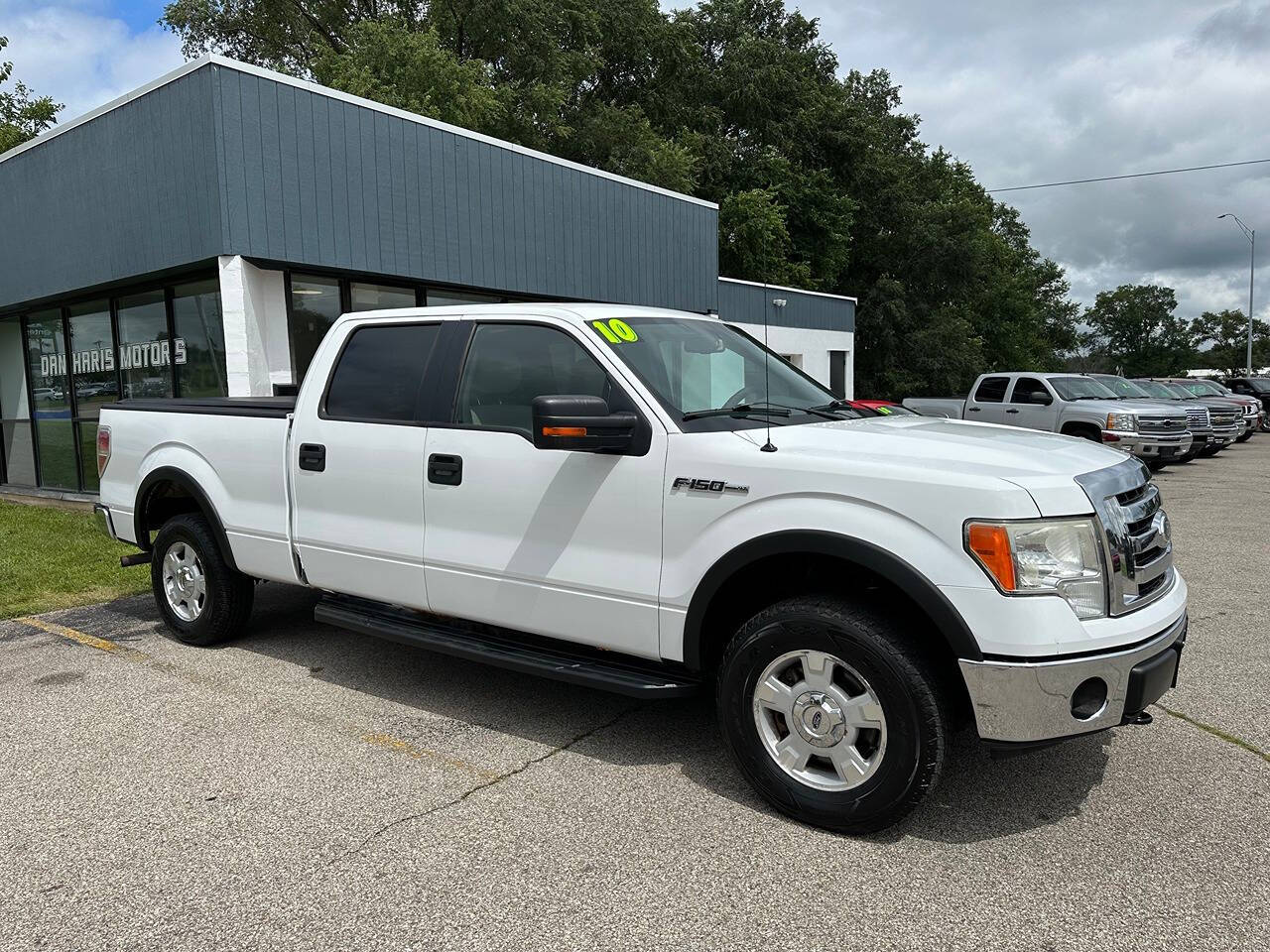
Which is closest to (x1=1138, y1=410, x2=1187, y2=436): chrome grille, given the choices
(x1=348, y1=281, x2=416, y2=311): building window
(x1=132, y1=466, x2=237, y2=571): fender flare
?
(x1=348, y1=281, x2=416, y2=311): building window

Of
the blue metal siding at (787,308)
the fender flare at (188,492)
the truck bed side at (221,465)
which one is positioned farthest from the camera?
the blue metal siding at (787,308)

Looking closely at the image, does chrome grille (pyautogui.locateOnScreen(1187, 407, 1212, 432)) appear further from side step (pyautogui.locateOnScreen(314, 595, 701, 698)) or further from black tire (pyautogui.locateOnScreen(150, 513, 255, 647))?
black tire (pyautogui.locateOnScreen(150, 513, 255, 647))

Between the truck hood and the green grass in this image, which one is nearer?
the truck hood

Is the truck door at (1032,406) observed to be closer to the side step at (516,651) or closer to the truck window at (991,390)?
the truck window at (991,390)

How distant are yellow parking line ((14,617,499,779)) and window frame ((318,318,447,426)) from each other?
4.82 feet

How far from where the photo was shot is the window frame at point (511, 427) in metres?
3.76

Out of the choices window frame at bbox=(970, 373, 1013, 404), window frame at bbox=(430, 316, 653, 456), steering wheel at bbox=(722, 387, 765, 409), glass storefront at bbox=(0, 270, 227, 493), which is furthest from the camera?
window frame at bbox=(970, 373, 1013, 404)

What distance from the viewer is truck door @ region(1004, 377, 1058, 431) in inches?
632

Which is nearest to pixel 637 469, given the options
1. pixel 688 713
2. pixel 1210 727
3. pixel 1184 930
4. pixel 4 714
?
pixel 688 713

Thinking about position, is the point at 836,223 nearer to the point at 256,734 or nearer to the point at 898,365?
the point at 898,365

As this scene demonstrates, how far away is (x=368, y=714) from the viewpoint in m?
4.60

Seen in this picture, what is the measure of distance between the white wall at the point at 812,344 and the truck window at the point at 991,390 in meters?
4.67

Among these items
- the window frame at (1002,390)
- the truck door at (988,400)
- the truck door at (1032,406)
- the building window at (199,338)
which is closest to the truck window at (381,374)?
the building window at (199,338)

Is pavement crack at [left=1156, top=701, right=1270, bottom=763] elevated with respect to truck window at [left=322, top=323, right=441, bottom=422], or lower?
lower
